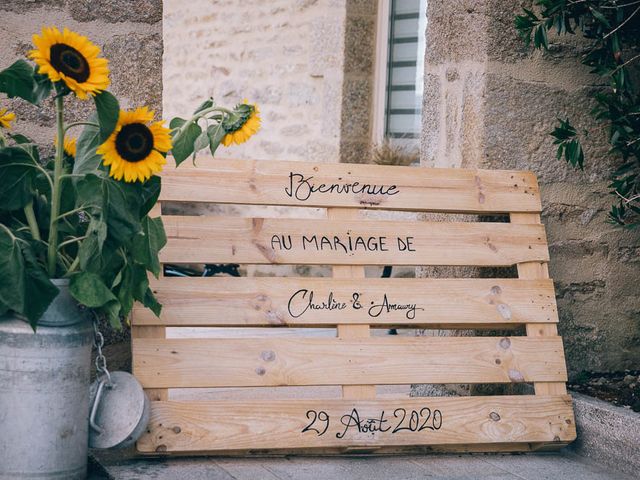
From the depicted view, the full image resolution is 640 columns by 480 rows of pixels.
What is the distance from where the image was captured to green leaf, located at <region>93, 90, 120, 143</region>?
2.23 metres

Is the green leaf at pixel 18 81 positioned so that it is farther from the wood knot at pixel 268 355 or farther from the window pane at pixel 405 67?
the window pane at pixel 405 67

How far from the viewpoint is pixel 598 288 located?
12.2 feet

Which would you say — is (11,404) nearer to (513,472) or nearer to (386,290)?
(386,290)

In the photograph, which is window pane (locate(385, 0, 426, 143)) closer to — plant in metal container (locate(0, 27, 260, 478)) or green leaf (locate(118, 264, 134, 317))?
plant in metal container (locate(0, 27, 260, 478))

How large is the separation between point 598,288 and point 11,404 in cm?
235

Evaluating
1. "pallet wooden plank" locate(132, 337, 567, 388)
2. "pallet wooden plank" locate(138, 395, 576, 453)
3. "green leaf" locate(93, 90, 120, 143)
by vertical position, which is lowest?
"pallet wooden plank" locate(138, 395, 576, 453)

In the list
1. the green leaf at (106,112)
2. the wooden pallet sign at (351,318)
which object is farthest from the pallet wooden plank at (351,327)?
the green leaf at (106,112)

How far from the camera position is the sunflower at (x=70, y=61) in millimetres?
2141

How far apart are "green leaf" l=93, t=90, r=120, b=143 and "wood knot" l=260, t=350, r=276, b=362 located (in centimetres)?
101

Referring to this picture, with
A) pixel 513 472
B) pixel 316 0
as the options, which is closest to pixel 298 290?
pixel 513 472

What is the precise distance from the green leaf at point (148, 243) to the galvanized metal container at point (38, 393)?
214mm

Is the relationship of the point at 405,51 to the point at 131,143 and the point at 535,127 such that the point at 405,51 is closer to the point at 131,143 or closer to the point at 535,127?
the point at 535,127

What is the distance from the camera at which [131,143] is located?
2260 mm

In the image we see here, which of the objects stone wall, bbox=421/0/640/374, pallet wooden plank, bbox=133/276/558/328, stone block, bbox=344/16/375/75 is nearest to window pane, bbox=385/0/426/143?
stone block, bbox=344/16/375/75
